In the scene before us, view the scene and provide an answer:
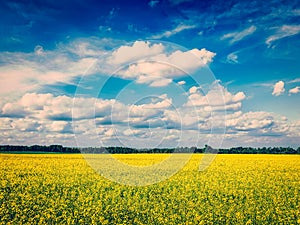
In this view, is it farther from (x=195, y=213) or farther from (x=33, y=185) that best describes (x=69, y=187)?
(x=195, y=213)

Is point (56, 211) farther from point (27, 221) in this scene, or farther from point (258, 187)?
point (258, 187)

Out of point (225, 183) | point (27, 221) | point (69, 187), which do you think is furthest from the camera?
point (225, 183)

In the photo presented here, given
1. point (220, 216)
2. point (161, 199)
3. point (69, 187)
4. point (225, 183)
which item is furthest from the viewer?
point (225, 183)

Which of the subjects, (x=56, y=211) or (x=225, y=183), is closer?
(x=56, y=211)

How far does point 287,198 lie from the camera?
1427 centimetres

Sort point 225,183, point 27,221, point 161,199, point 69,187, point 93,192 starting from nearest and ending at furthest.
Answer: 1. point 27,221
2. point 161,199
3. point 93,192
4. point 69,187
5. point 225,183

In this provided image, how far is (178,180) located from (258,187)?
3912mm

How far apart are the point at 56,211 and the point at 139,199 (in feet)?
10.5

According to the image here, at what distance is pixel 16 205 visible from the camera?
1184cm

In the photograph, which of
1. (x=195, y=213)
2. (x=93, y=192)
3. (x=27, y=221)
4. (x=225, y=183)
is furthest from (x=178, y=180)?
(x=27, y=221)

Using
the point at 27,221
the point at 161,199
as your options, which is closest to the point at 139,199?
the point at 161,199

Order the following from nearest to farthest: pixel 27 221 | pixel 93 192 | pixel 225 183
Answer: pixel 27 221 < pixel 93 192 < pixel 225 183

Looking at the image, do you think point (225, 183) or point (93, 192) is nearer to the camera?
point (93, 192)

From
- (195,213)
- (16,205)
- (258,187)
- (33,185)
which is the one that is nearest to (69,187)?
(33,185)
